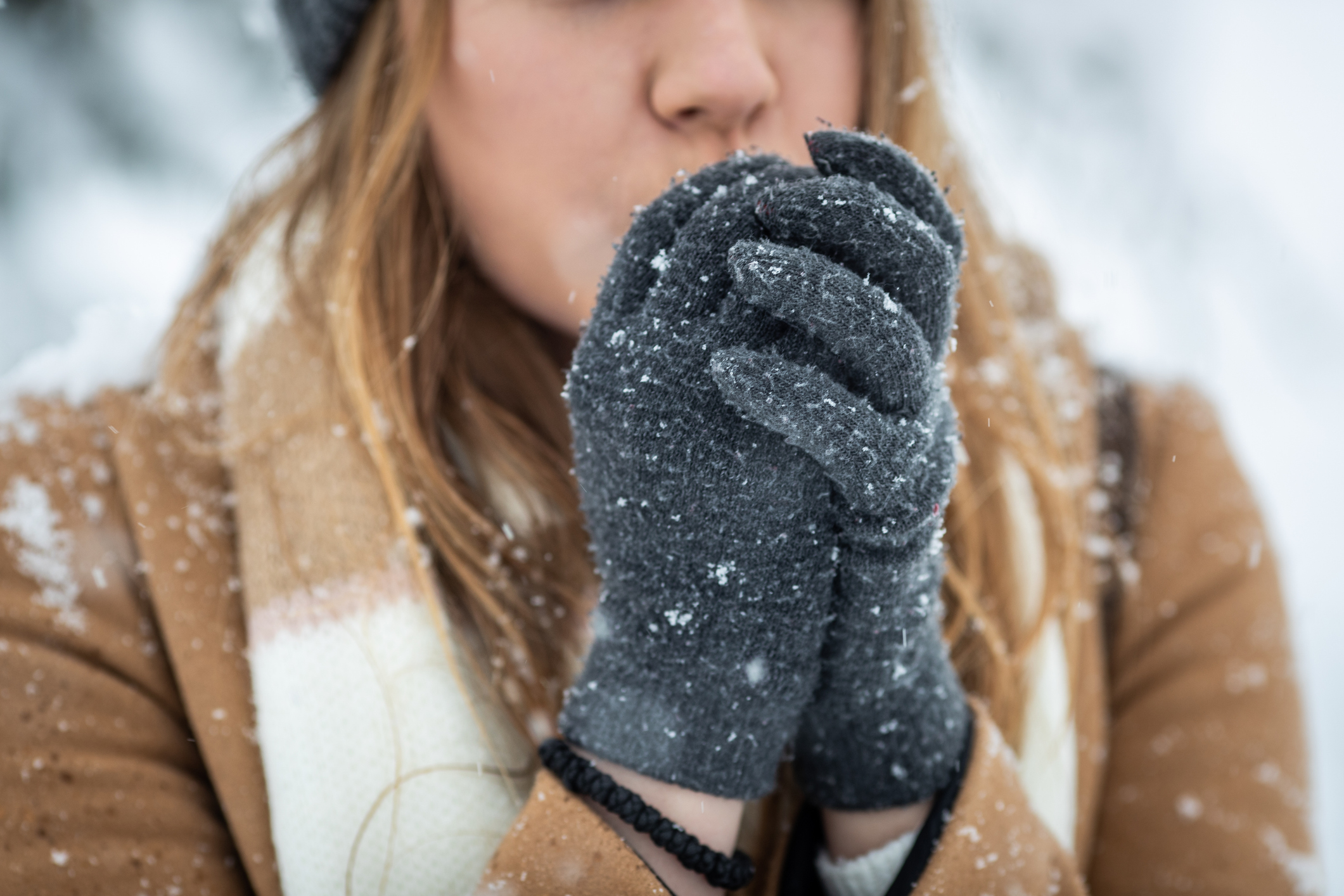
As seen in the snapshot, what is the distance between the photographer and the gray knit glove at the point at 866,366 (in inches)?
26.7

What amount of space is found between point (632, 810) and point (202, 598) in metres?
0.59

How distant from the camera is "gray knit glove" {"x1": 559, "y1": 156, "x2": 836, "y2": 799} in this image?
73 centimetres

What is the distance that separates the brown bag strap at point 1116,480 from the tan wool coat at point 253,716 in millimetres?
15

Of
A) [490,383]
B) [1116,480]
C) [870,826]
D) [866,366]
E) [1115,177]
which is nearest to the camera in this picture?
[866,366]

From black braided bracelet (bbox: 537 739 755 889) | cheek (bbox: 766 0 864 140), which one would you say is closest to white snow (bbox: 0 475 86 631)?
black braided bracelet (bbox: 537 739 755 889)

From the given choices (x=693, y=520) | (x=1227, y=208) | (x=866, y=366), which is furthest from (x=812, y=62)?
(x=1227, y=208)

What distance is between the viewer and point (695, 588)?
776mm

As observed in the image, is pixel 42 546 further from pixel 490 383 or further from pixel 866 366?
pixel 866 366

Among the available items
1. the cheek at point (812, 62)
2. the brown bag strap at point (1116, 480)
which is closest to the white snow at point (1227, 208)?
the brown bag strap at point (1116, 480)

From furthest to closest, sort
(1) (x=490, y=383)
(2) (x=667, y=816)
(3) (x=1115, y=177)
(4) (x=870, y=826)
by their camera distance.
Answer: (3) (x=1115, y=177) < (1) (x=490, y=383) < (4) (x=870, y=826) < (2) (x=667, y=816)

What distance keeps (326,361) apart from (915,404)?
0.75 m

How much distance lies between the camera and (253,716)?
0.99m

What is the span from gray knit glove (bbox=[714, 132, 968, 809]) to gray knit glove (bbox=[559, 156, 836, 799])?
37 millimetres

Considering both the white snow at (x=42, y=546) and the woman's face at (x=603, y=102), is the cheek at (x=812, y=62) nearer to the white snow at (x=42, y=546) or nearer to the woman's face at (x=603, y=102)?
the woman's face at (x=603, y=102)
